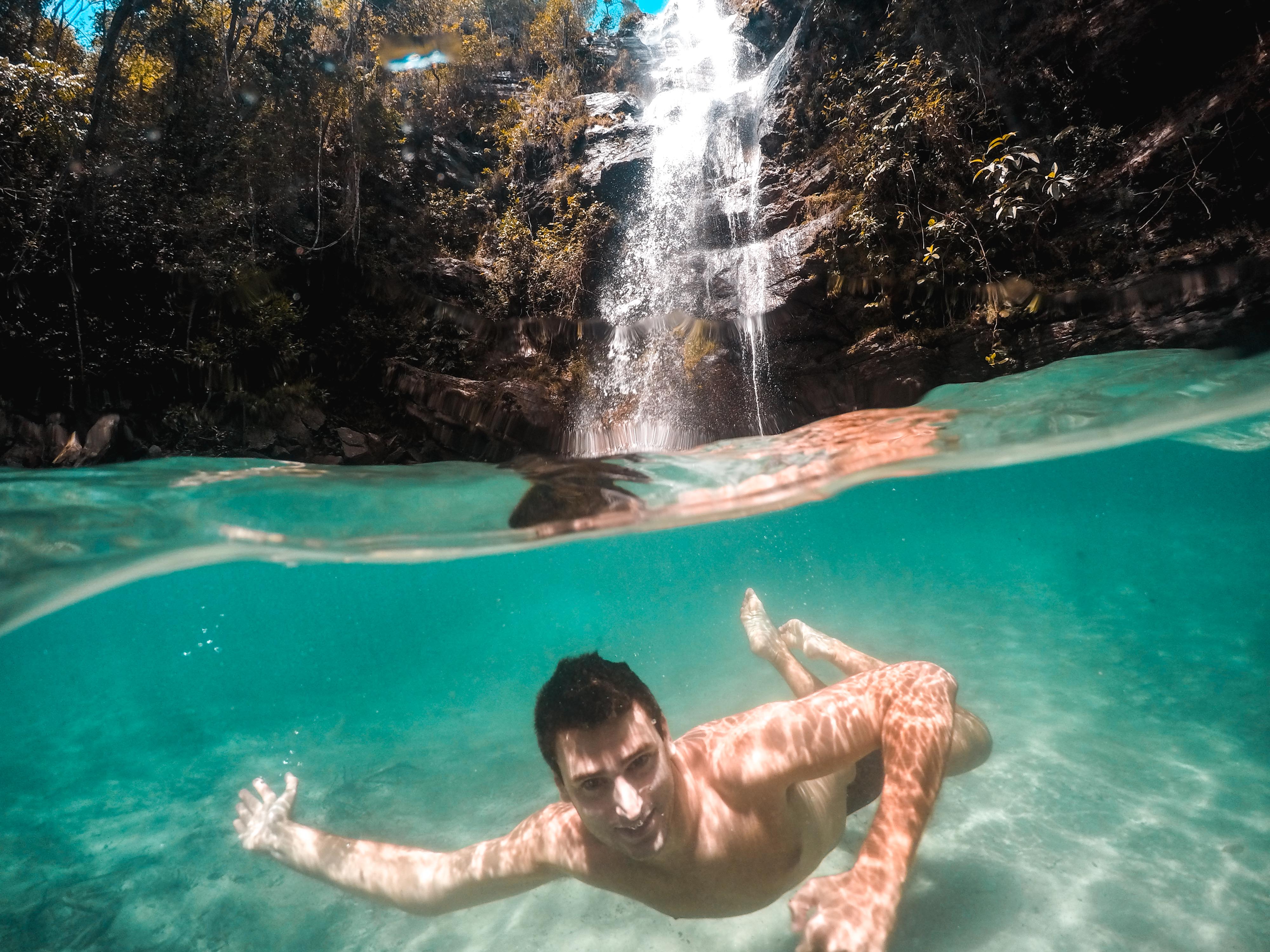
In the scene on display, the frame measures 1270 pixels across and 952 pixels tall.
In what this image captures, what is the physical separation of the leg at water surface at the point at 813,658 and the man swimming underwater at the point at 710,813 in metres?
0.08

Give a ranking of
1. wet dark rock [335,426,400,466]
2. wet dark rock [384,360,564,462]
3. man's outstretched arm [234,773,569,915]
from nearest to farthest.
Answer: man's outstretched arm [234,773,569,915] → wet dark rock [335,426,400,466] → wet dark rock [384,360,564,462]

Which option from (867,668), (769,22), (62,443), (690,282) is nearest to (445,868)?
(867,668)

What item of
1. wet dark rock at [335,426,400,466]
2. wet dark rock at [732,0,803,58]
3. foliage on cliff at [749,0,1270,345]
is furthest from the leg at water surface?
wet dark rock at [732,0,803,58]

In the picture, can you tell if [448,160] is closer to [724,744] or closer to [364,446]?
[364,446]

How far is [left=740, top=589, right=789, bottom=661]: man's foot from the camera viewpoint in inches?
293

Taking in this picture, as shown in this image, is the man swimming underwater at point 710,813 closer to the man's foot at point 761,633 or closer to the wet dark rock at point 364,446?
the man's foot at point 761,633

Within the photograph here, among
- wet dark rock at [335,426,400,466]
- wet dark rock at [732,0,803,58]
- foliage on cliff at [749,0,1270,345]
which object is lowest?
wet dark rock at [335,426,400,466]

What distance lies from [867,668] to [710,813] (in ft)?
10.9

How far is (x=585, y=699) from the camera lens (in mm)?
3420

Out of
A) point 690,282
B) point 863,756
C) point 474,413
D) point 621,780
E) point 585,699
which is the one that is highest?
point 690,282

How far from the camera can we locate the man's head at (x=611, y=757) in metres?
3.27

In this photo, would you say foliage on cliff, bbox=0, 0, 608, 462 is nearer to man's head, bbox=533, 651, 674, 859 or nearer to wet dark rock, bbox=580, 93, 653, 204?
wet dark rock, bbox=580, 93, 653, 204

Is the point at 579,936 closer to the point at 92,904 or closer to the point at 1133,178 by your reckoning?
the point at 92,904

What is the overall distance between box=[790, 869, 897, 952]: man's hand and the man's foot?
4910 mm
